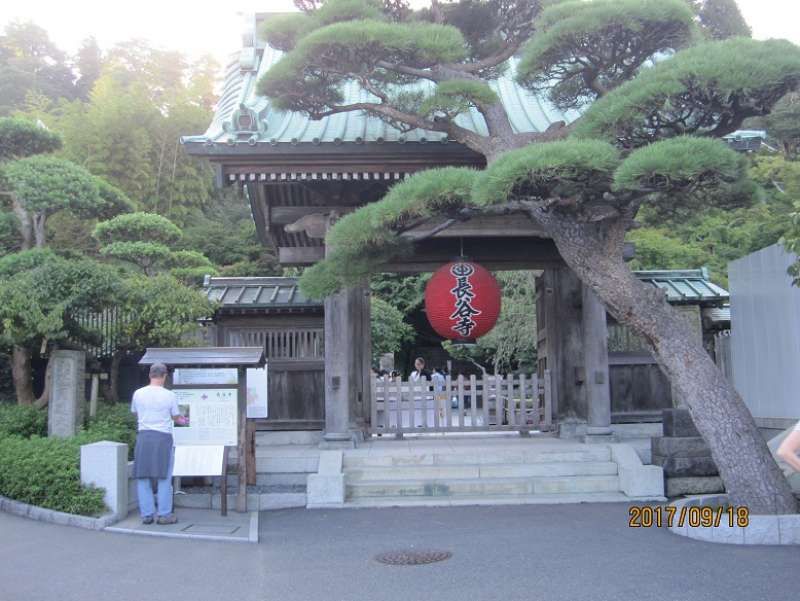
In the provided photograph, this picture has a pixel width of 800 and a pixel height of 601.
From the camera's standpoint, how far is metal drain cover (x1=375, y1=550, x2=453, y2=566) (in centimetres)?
593

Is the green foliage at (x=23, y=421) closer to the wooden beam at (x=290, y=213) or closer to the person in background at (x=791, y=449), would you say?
the wooden beam at (x=290, y=213)

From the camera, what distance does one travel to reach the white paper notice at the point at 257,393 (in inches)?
444

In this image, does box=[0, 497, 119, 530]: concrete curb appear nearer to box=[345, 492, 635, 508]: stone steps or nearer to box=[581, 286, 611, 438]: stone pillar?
box=[345, 492, 635, 508]: stone steps

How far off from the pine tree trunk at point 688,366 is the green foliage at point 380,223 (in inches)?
Result: 45.0

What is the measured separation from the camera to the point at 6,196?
1767 centimetres

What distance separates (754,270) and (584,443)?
12.1 ft

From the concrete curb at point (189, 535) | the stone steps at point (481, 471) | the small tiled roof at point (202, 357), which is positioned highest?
the small tiled roof at point (202, 357)

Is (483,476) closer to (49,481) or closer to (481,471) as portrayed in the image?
(481,471)

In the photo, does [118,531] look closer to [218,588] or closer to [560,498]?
[218,588]

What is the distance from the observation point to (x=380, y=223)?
7316mm

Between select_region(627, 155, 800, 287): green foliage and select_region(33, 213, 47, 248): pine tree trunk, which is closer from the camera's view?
select_region(33, 213, 47, 248): pine tree trunk

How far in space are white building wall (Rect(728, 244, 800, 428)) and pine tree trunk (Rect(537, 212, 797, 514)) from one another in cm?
356

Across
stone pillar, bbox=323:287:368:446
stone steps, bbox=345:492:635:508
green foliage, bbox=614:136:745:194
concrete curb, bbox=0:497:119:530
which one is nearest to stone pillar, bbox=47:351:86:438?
concrete curb, bbox=0:497:119:530

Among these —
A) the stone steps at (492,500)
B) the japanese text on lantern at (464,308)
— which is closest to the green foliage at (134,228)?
the japanese text on lantern at (464,308)
